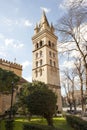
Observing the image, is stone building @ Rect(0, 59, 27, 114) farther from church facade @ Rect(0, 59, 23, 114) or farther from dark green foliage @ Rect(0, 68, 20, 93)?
dark green foliage @ Rect(0, 68, 20, 93)

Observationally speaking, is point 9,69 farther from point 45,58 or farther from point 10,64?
point 45,58

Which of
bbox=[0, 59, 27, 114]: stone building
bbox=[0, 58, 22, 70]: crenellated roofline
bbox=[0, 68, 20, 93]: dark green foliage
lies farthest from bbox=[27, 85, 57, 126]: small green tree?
bbox=[0, 58, 22, 70]: crenellated roofline

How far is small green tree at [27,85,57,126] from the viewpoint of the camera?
2058cm

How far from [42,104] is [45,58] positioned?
32.5 m

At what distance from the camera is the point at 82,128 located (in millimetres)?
16234

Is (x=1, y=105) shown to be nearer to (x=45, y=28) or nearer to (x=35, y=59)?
(x=35, y=59)

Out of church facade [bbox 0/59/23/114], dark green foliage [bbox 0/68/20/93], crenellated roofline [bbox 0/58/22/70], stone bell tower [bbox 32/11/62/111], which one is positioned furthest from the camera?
stone bell tower [bbox 32/11/62/111]

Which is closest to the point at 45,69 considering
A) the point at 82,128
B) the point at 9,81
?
the point at 9,81

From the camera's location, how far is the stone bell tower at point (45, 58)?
168ft

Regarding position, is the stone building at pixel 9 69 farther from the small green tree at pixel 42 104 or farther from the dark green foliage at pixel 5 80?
the small green tree at pixel 42 104

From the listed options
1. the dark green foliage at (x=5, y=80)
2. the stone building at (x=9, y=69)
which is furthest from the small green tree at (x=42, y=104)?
the stone building at (x=9, y=69)

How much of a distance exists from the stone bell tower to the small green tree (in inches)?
1100

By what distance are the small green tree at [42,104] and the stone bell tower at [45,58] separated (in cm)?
2794

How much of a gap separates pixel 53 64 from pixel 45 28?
12001 millimetres
